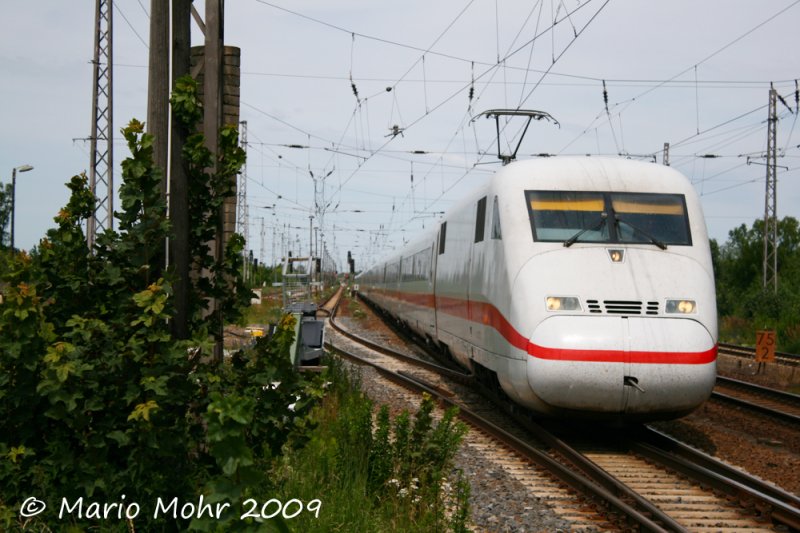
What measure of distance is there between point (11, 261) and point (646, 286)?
19.7 ft

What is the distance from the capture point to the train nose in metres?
8.16

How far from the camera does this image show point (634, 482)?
7.65 meters

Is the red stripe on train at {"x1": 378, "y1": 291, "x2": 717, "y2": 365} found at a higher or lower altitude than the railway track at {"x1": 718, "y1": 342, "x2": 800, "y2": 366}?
higher

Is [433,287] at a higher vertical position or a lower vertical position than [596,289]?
lower

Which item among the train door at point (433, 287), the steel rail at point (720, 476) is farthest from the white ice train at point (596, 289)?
the train door at point (433, 287)

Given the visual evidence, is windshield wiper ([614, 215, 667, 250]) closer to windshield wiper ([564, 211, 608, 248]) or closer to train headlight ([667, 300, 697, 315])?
windshield wiper ([564, 211, 608, 248])

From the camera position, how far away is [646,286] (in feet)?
28.5

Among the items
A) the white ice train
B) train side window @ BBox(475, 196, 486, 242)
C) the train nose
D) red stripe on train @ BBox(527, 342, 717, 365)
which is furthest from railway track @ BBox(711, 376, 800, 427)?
train side window @ BBox(475, 196, 486, 242)

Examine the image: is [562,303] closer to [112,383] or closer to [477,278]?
[477,278]

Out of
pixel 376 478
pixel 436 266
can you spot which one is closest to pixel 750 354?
pixel 436 266

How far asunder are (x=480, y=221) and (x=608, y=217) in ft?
7.18

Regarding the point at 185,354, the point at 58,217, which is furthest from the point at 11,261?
the point at 185,354

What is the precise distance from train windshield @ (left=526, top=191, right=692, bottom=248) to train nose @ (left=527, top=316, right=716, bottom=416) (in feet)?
3.82

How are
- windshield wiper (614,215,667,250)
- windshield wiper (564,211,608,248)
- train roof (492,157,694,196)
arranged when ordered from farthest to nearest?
train roof (492,157,694,196) → windshield wiper (614,215,667,250) → windshield wiper (564,211,608,248)
